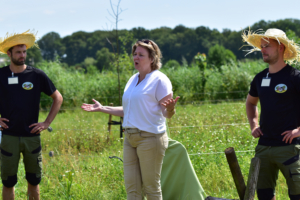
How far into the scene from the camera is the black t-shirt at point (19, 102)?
139 inches

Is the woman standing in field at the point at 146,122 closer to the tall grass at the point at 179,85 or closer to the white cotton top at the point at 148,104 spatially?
the white cotton top at the point at 148,104

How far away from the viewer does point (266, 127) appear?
9.98 feet

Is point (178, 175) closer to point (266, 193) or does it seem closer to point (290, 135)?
point (266, 193)

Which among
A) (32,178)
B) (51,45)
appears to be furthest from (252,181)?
(51,45)

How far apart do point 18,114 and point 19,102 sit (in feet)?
0.45

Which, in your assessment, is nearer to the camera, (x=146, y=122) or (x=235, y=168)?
(x=235, y=168)

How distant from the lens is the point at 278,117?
296 centimetres

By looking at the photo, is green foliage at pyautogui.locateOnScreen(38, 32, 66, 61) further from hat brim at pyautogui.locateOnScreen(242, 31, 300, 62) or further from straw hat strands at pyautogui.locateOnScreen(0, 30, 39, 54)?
hat brim at pyautogui.locateOnScreen(242, 31, 300, 62)

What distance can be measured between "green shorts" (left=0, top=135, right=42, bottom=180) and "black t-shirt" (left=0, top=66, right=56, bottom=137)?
0.07 meters

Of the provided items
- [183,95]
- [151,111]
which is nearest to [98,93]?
[183,95]

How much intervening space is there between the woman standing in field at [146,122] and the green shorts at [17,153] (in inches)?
48.9

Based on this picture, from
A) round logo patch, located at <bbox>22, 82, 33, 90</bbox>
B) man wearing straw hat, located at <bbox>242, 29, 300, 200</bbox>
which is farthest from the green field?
round logo patch, located at <bbox>22, 82, 33, 90</bbox>

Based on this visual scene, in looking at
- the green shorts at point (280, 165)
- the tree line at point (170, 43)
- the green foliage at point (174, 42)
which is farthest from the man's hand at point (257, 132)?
the green foliage at point (174, 42)

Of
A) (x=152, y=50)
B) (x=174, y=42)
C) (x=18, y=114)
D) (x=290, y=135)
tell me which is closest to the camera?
(x=290, y=135)
